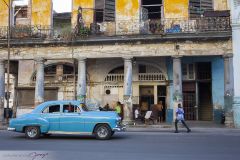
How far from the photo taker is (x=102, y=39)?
864 inches

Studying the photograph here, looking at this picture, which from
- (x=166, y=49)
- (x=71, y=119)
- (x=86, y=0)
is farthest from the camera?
(x=86, y=0)

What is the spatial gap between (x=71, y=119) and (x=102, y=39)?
832cm

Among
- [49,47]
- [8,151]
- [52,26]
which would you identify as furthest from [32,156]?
[52,26]

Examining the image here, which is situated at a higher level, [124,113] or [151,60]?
[151,60]

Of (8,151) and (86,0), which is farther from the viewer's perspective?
(86,0)

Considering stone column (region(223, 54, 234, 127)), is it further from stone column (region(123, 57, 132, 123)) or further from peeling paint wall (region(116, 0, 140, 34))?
peeling paint wall (region(116, 0, 140, 34))

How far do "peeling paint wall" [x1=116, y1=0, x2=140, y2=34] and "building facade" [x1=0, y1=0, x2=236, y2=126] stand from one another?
0.07 meters

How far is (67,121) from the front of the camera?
1494 centimetres

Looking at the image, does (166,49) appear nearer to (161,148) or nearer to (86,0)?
(86,0)

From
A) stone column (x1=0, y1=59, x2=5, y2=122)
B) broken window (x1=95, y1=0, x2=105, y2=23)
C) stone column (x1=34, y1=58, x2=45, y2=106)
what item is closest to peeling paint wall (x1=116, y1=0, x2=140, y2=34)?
broken window (x1=95, y1=0, x2=105, y2=23)

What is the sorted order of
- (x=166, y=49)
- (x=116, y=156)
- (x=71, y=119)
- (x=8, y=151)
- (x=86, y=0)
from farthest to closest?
(x=86, y=0) < (x=166, y=49) < (x=71, y=119) < (x=8, y=151) < (x=116, y=156)

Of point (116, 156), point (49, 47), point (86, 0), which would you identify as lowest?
point (116, 156)

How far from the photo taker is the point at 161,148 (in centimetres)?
1194

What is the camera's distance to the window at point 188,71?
24.5 meters
